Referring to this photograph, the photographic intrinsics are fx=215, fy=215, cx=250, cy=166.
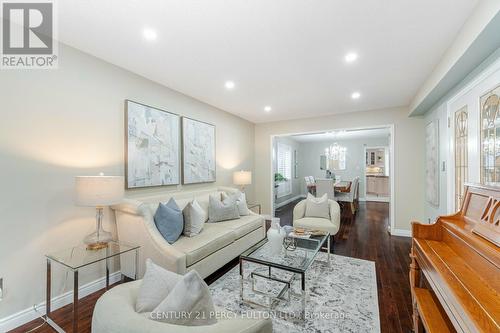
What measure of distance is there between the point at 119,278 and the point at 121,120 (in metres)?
1.90

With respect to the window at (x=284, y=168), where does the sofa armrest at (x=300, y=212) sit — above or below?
below

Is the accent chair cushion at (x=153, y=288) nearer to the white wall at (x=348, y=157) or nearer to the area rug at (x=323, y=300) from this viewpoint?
the area rug at (x=323, y=300)

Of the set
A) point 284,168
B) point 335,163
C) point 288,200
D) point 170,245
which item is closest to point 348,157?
point 335,163

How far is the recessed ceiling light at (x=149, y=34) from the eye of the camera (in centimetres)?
195

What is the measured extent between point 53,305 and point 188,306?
6.94 ft

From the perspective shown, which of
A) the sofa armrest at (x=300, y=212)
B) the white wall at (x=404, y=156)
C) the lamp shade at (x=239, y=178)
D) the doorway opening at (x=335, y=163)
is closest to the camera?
the sofa armrest at (x=300, y=212)

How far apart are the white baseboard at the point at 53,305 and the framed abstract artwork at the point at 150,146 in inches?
42.7

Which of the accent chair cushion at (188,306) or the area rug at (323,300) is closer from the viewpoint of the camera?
the accent chair cushion at (188,306)

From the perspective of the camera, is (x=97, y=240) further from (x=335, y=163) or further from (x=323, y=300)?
(x=335, y=163)

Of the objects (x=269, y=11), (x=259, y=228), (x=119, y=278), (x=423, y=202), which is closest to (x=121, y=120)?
(x=119, y=278)

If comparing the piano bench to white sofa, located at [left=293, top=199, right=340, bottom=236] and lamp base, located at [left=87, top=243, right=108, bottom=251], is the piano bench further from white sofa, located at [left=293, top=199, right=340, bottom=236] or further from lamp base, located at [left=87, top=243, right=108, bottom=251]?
→ lamp base, located at [left=87, top=243, right=108, bottom=251]

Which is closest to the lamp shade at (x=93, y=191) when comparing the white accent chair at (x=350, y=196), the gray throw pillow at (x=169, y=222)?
the gray throw pillow at (x=169, y=222)

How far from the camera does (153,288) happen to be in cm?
105

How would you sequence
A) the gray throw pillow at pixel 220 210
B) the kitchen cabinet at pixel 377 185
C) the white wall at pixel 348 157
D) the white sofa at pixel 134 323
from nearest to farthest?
the white sofa at pixel 134 323
the gray throw pillow at pixel 220 210
the white wall at pixel 348 157
the kitchen cabinet at pixel 377 185
